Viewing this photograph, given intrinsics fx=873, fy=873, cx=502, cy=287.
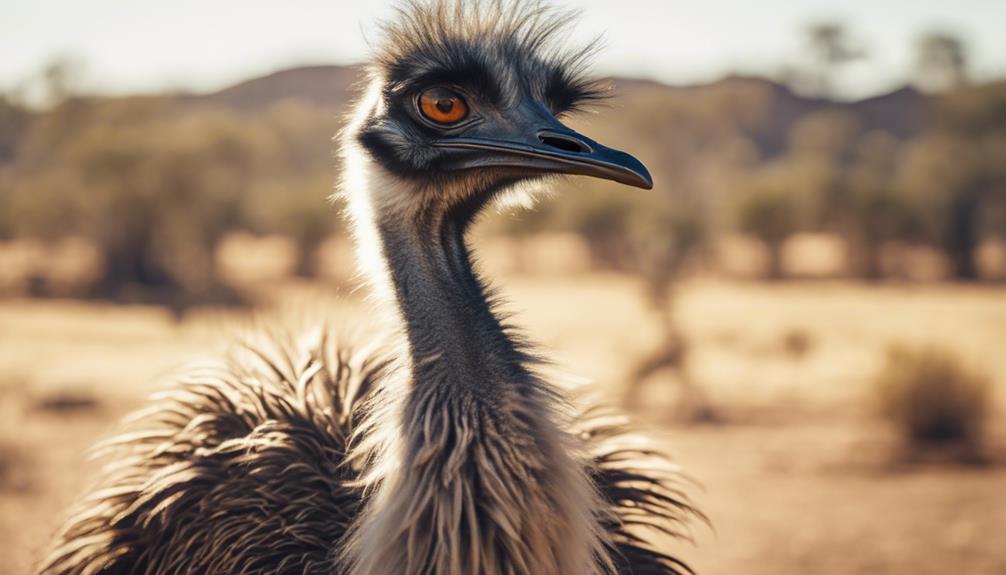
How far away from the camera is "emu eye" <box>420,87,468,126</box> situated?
2430mm

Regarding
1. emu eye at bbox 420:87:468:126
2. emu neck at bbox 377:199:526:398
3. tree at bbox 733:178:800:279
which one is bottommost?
emu neck at bbox 377:199:526:398

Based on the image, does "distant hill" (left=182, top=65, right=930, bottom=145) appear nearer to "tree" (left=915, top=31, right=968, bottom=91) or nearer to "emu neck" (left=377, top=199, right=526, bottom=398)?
"tree" (left=915, top=31, right=968, bottom=91)

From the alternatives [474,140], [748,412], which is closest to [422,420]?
[474,140]

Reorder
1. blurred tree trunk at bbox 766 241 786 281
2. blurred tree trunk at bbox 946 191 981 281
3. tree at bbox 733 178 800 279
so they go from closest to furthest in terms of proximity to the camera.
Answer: blurred tree trunk at bbox 946 191 981 281 → blurred tree trunk at bbox 766 241 786 281 → tree at bbox 733 178 800 279

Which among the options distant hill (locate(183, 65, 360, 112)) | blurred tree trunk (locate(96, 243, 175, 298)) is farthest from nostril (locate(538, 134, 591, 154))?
distant hill (locate(183, 65, 360, 112))

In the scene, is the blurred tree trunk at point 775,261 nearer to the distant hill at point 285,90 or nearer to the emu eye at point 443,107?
the emu eye at point 443,107

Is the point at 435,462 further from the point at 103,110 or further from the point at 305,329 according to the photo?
the point at 103,110

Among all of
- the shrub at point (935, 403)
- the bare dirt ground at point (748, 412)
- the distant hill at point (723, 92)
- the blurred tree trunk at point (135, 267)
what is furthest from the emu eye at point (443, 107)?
the distant hill at point (723, 92)

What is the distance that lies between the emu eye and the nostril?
244mm

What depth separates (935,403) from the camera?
9.59 metres

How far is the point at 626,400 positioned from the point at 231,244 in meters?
24.6

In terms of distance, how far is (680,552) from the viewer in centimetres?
662

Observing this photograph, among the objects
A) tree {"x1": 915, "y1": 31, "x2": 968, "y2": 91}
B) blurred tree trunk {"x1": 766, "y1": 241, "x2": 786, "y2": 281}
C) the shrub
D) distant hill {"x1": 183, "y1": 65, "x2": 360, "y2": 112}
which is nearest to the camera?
the shrub

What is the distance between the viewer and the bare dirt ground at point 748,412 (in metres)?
6.74
